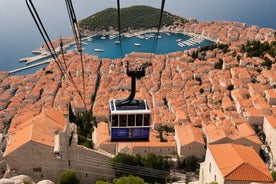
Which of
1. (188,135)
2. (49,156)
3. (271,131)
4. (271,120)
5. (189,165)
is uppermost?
(271,120)

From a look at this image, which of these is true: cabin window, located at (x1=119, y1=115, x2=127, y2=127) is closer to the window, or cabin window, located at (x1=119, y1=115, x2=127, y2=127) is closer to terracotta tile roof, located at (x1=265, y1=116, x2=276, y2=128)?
the window

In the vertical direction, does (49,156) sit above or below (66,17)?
below

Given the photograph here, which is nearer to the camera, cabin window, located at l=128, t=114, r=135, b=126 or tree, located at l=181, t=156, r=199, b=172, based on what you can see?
cabin window, located at l=128, t=114, r=135, b=126

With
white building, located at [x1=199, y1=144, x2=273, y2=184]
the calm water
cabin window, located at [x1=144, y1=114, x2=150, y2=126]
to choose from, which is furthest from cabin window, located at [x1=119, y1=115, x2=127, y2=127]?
the calm water

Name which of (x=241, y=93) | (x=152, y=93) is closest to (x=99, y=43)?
(x=152, y=93)

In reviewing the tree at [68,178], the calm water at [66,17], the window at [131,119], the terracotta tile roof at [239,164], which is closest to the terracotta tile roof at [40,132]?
the tree at [68,178]

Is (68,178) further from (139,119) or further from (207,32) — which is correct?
(207,32)

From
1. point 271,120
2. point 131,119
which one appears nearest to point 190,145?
point 271,120
